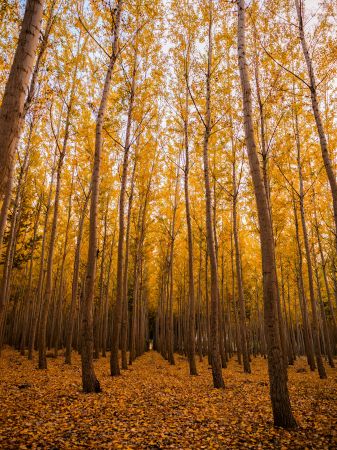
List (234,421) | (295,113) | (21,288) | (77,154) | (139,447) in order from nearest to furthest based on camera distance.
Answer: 1. (139,447)
2. (234,421)
3. (295,113)
4. (77,154)
5. (21,288)

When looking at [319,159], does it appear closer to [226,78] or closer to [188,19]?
[226,78]

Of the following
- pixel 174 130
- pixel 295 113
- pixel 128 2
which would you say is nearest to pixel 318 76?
pixel 295 113

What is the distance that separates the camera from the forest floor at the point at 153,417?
3.42 meters

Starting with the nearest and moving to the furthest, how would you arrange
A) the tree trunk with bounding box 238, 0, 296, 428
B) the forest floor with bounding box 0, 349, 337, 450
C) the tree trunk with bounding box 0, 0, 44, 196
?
the tree trunk with bounding box 0, 0, 44, 196, the forest floor with bounding box 0, 349, 337, 450, the tree trunk with bounding box 238, 0, 296, 428

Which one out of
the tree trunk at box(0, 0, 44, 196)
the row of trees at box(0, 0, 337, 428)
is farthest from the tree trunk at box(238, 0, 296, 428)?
the tree trunk at box(0, 0, 44, 196)

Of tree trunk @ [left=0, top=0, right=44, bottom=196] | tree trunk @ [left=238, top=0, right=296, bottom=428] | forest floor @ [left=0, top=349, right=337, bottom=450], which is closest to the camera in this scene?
tree trunk @ [left=0, top=0, right=44, bottom=196]

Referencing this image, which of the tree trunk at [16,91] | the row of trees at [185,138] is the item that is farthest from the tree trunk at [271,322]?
the tree trunk at [16,91]

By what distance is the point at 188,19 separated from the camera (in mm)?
9891

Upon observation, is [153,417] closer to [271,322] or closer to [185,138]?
[271,322]

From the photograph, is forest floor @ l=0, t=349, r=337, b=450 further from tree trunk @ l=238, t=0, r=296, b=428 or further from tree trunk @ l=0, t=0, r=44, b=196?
tree trunk @ l=0, t=0, r=44, b=196

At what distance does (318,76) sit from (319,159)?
3.39 m

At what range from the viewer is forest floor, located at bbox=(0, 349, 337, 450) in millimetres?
3420

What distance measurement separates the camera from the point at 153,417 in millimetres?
4516

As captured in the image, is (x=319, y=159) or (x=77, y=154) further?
(x=77, y=154)
